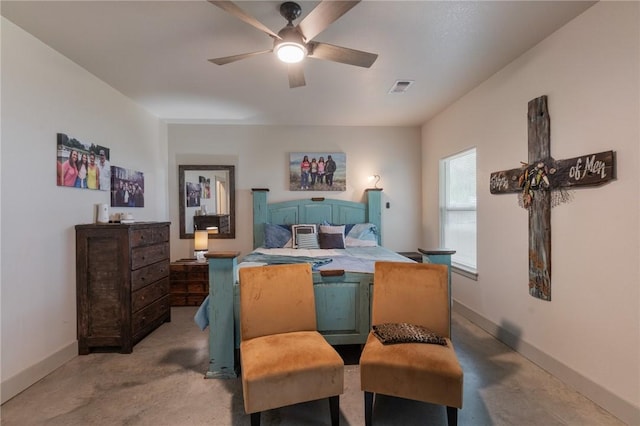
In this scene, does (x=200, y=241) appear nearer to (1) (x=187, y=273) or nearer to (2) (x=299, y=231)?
(1) (x=187, y=273)

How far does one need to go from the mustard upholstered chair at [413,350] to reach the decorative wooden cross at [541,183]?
104cm

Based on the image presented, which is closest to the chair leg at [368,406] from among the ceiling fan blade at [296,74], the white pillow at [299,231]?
the ceiling fan blade at [296,74]

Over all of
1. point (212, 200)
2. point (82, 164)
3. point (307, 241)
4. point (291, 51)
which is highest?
point (291, 51)

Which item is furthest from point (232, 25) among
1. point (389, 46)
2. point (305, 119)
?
point (305, 119)

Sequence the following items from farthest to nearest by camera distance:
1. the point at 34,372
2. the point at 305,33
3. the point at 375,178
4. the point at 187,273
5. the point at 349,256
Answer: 1. the point at 375,178
2. the point at 187,273
3. the point at 349,256
4. the point at 34,372
5. the point at 305,33

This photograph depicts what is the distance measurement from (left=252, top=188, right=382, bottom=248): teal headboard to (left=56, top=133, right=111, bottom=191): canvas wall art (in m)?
1.94

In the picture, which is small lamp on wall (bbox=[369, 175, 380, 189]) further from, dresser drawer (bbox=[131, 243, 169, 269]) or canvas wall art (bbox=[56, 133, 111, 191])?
canvas wall art (bbox=[56, 133, 111, 191])

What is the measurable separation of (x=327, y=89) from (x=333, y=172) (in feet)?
5.28

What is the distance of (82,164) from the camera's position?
112 inches

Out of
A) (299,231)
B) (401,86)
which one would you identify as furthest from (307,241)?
(401,86)

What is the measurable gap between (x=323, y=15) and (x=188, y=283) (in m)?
3.67

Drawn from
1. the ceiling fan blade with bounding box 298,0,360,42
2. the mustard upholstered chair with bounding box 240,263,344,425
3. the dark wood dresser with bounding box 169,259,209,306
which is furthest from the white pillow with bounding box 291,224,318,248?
the ceiling fan blade with bounding box 298,0,360,42

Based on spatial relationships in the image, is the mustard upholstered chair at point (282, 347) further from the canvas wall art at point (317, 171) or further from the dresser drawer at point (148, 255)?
the canvas wall art at point (317, 171)

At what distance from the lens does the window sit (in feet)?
12.1
